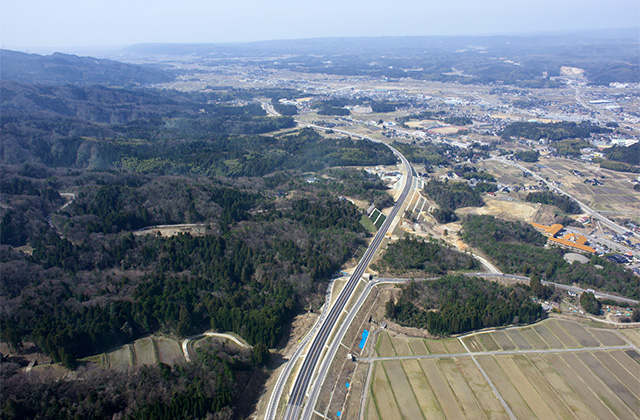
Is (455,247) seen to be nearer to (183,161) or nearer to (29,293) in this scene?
(29,293)

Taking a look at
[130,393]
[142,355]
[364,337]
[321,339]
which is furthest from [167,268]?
[364,337]

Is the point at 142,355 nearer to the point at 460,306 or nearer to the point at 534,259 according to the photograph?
the point at 460,306

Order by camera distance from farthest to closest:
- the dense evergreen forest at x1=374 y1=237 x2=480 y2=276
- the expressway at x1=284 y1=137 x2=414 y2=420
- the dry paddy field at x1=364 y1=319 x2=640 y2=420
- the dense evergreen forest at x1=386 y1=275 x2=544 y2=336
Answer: the dense evergreen forest at x1=374 y1=237 x2=480 y2=276, the dense evergreen forest at x1=386 y1=275 x2=544 y2=336, the expressway at x1=284 y1=137 x2=414 y2=420, the dry paddy field at x1=364 y1=319 x2=640 y2=420

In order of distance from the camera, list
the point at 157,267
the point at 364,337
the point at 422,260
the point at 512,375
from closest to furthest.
A: 1. the point at 512,375
2. the point at 364,337
3. the point at 157,267
4. the point at 422,260

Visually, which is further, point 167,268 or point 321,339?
point 167,268

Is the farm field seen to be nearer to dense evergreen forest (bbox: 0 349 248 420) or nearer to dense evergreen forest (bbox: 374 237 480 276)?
dense evergreen forest (bbox: 0 349 248 420)

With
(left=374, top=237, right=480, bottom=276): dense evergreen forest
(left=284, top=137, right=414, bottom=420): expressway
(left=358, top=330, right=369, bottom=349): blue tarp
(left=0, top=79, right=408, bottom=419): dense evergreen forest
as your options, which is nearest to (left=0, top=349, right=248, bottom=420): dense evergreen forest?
(left=0, top=79, right=408, bottom=419): dense evergreen forest

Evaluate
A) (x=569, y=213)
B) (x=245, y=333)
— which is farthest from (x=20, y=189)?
(x=569, y=213)
